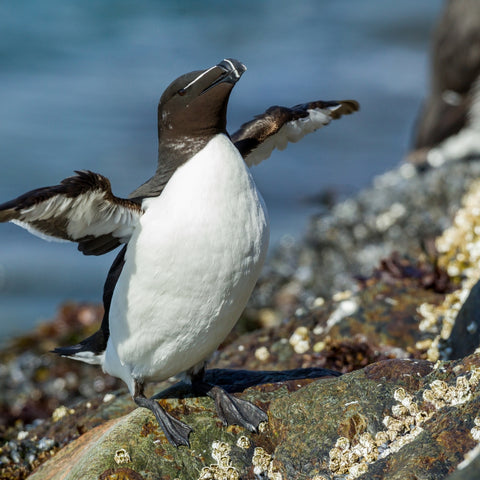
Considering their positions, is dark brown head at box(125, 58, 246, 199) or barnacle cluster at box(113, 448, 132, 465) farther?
dark brown head at box(125, 58, 246, 199)

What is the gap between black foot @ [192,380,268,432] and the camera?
4.50 metres

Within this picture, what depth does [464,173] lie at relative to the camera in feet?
36.0

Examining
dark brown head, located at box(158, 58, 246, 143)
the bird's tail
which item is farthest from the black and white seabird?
the bird's tail

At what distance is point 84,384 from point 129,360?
4.08m

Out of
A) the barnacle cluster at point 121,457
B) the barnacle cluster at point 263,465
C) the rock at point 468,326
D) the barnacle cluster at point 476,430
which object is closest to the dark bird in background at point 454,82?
the rock at point 468,326

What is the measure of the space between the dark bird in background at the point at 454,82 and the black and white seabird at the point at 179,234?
30.1 feet

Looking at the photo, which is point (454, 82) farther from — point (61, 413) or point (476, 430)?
point (476, 430)

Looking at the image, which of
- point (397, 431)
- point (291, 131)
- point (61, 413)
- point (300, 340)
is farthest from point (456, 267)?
point (61, 413)

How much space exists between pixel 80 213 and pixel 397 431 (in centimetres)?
205

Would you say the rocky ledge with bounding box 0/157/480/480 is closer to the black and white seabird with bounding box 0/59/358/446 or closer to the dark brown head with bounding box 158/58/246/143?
the black and white seabird with bounding box 0/59/358/446

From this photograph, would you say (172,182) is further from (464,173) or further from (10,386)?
(464,173)

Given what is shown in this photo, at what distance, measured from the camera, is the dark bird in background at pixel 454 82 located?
46.3 ft

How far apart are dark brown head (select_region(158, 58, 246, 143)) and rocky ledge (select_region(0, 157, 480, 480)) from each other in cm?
160

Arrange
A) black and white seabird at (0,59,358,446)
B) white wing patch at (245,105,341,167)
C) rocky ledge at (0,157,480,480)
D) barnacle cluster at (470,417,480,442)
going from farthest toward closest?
white wing patch at (245,105,341,167) → black and white seabird at (0,59,358,446) → rocky ledge at (0,157,480,480) → barnacle cluster at (470,417,480,442)
